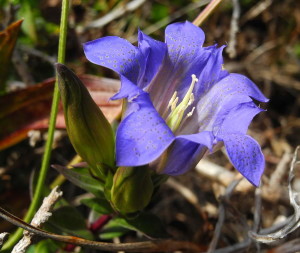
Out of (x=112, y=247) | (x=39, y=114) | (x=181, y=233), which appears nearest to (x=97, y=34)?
(x=39, y=114)

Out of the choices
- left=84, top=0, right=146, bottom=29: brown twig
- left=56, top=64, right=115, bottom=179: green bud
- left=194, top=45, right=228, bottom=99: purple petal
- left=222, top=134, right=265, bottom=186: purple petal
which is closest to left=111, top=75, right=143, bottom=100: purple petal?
left=56, top=64, right=115, bottom=179: green bud

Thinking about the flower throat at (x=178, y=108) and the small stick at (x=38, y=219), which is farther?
the flower throat at (x=178, y=108)

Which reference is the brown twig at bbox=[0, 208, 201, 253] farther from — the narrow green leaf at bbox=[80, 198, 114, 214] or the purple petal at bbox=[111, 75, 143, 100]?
the purple petal at bbox=[111, 75, 143, 100]

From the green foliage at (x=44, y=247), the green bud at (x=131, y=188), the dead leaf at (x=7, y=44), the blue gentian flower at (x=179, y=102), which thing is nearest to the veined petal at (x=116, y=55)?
the blue gentian flower at (x=179, y=102)

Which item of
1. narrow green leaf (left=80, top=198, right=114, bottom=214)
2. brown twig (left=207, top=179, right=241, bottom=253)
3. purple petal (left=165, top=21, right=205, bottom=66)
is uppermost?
purple petal (left=165, top=21, right=205, bottom=66)

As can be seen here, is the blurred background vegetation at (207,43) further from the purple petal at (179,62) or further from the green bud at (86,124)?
the green bud at (86,124)

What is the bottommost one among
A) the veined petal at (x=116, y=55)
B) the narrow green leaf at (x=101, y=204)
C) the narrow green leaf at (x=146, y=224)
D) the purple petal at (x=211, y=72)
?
the narrow green leaf at (x=146, y=224)
